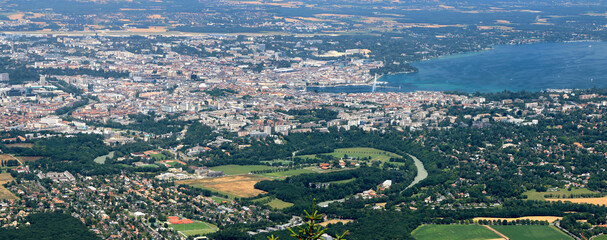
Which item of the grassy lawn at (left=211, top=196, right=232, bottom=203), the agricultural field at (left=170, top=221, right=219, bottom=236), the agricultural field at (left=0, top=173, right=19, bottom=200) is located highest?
the agricultural field at (left=170, top=221, right=219, bottom=236)

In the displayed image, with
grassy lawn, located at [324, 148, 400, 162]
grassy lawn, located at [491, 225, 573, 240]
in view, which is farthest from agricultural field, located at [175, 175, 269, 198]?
grassy lawn, located at [491, 225, 573, 240]

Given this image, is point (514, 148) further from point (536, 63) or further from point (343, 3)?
point (343, 3)

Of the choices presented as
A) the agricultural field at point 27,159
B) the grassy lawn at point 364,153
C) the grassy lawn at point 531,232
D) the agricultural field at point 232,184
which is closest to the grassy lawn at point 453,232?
the grassy lawn at point 531,232

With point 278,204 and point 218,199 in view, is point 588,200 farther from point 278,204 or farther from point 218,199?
point 218,199

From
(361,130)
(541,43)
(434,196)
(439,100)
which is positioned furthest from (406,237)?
(541,43)

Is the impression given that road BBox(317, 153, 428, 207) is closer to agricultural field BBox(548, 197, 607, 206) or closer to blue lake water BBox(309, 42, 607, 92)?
agricultural field BBox(548, 197, 607, 206)

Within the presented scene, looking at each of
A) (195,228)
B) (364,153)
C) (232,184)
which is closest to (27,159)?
(232,184)
